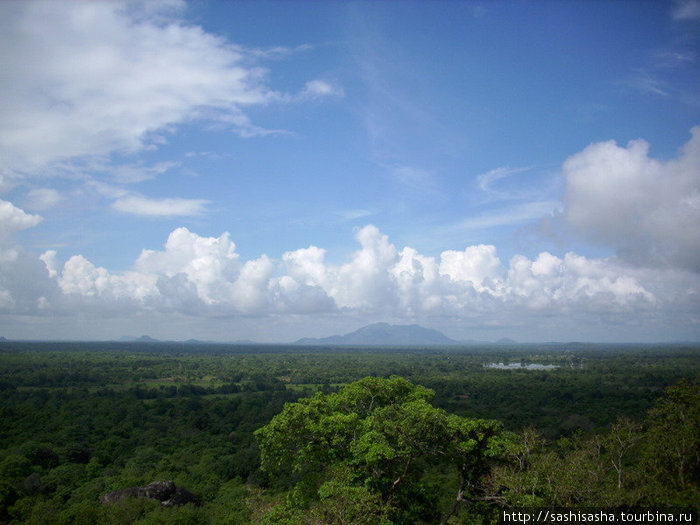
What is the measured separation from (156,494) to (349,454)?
21.8 metres

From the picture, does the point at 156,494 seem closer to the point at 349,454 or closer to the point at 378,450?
the point at 349,454

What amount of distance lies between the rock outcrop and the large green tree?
17.8 metres

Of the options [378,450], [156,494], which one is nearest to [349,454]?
[378,450]

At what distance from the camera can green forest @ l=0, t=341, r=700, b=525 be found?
1491 cm

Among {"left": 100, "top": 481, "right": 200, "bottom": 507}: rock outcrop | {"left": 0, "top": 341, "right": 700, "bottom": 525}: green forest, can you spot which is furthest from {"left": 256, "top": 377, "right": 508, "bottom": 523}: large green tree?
{"left": 100, "top": 481, "right": 200, "bottom": 507}: rock outcrop

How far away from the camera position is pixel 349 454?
661 inches

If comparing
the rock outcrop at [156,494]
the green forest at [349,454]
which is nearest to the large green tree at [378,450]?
the green forest at [349,454]

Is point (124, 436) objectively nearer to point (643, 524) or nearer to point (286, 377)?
point (643, 524)

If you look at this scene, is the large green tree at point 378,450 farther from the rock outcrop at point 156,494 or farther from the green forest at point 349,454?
the rock outcrop at point 156,494

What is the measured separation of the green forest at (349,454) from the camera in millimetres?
14914

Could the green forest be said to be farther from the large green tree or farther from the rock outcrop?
the rock outcrop

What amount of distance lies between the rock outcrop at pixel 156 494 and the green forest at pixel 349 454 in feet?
3.17

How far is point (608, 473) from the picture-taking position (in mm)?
18828

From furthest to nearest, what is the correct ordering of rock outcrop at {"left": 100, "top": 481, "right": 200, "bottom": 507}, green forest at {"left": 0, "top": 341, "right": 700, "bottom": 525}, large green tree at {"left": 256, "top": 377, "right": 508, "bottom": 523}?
1. rock outcrop at {"left": 100, "top": 481, "right": 200, "bottom": 507}
2. large green tree at {"left": 256, "top": 377, "right": 508, "bottom": 523}
3. green forest at {"left": 0, "top": 341, "right": 700, "bottom": 525}
